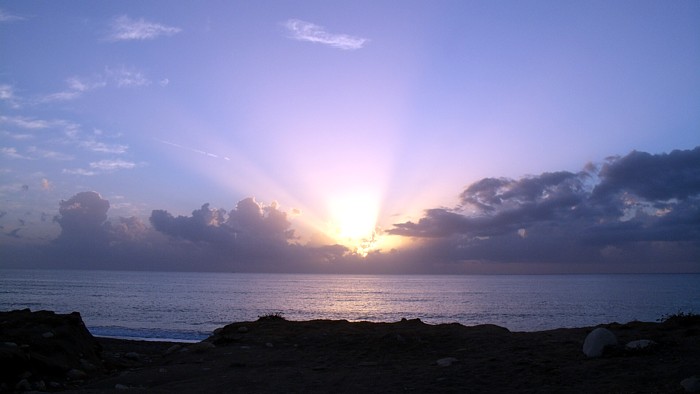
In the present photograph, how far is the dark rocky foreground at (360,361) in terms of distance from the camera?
1103 centimetres

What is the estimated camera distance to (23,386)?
41.6ft

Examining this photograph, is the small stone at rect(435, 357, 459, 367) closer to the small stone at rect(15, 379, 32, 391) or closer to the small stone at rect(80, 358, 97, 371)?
the small stone at rect(15, 379, 32, 391)

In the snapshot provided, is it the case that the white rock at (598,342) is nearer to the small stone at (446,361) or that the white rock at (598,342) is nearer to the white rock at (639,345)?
the white rock at (639,345)

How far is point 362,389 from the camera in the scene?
11219mm

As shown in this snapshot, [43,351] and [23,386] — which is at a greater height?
[43,351]

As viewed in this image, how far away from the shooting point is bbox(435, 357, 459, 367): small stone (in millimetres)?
13195

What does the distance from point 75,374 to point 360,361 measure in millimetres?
8576

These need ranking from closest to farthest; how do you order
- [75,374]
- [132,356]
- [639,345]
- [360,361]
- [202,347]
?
[639,345] → [75,374] → [360,361] → [202,347] → [132,356]

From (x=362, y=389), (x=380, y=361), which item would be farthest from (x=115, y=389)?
(x=380, y=361)

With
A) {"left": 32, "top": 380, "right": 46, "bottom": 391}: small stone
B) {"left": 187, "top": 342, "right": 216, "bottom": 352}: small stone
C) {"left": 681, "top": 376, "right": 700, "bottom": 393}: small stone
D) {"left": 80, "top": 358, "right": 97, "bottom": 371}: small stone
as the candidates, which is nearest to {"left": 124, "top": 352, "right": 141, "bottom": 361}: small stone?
{"left": 187, "top": 342, "right": 216, "bottom": 352}: small stone

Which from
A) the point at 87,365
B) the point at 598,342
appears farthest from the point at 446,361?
the point at 87,365

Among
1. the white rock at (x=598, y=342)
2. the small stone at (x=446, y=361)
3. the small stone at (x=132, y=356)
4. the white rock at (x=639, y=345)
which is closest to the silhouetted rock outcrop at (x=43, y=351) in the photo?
the small stone at (x=132, y=356)

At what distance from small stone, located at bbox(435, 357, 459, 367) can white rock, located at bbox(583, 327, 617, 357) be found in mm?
3436

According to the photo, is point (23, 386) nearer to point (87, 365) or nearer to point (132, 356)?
point (87, 365)
